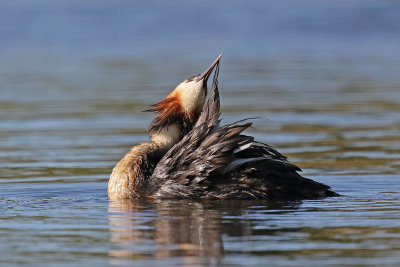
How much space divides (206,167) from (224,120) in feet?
20.7

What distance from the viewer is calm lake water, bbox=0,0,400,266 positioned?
762 cm

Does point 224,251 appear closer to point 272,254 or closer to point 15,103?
point 272,254

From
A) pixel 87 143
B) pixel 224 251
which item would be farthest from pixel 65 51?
pixel 224 251

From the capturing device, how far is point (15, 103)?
59.0 feet

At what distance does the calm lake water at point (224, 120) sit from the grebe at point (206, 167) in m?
0.21

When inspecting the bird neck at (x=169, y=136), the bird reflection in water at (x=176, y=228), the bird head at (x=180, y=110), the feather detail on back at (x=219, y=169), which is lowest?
the bird reflection in water at (x=176, y=228)

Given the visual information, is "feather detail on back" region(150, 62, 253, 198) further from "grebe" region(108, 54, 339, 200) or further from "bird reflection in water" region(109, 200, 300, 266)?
"bird reflection in water" region(109, 200, 300, 266)

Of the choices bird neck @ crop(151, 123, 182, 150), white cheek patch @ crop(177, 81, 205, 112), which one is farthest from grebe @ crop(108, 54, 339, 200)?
bird neck @ crop(151, 123, 182, 150)

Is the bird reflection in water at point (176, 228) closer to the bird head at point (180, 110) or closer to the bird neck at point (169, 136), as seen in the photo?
the bird neck at point (169, 136)

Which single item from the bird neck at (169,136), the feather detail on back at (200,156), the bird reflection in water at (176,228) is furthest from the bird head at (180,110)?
the bird reflection in water at (176,228)

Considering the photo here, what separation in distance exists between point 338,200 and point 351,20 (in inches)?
1030

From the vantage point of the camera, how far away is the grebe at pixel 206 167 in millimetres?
9391

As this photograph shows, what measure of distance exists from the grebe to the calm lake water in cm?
21

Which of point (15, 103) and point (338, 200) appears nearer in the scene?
point (338, 200)
